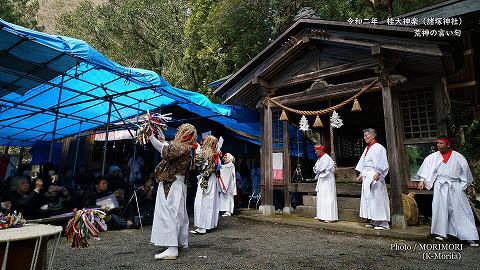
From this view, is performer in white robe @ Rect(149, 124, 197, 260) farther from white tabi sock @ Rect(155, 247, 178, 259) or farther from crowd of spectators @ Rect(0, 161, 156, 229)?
crowd of spectators @ Rect(0, 161, 156, 229)

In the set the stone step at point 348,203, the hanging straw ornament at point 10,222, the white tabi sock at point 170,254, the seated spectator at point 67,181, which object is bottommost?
the white tabi sock at point 170,254

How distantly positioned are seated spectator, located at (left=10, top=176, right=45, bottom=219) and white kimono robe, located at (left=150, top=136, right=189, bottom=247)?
2.90 meters

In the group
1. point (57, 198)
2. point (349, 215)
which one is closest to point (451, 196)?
point (349, 215)

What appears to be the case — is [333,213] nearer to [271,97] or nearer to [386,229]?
[386,229]

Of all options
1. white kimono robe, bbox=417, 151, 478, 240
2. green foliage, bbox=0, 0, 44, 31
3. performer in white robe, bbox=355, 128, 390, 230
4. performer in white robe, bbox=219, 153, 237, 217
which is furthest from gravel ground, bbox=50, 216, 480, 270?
green foliage, bbox=0, 0, 44, 31

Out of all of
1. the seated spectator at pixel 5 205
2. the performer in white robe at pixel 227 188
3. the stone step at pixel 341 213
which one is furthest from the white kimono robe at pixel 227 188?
the seated spectator at pixel 5 205

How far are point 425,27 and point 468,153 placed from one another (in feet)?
10.0

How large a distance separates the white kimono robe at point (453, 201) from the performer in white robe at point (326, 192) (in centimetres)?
213

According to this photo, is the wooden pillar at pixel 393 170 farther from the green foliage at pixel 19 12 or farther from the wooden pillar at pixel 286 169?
the green foliage at pixel 19 12

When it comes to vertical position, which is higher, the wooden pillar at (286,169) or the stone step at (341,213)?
the wooden pillar at (286,169)

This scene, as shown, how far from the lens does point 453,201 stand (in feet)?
16.9

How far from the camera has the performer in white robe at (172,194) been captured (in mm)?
3953

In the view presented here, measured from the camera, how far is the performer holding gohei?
6050 mm

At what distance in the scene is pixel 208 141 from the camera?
636 cm
